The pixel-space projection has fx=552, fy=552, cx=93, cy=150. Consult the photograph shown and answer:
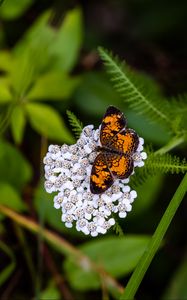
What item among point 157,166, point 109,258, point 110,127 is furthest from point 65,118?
point 110,127

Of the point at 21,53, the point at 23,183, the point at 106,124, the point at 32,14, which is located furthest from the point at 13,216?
the point at 32,14

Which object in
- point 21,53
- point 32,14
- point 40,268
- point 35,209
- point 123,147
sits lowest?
point 40,268

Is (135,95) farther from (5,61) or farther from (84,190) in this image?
(5,61)

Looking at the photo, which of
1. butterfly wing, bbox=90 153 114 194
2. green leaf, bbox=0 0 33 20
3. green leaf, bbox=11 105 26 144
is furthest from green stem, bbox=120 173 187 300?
green leaf, bbox=0 0 33 20

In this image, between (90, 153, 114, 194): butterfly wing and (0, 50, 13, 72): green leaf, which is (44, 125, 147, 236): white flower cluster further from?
(0, 50, 13, 72): green leaf

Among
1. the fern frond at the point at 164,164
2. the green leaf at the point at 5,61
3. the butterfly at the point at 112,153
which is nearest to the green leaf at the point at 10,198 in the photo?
the green leaf at the point at 5,61

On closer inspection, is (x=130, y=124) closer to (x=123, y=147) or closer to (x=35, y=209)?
(x=35, y=209)

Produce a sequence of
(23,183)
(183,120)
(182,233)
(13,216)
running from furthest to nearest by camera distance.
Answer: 1. (182,233)
2. (23,183)
3. (13,216)
4. (183,120)
